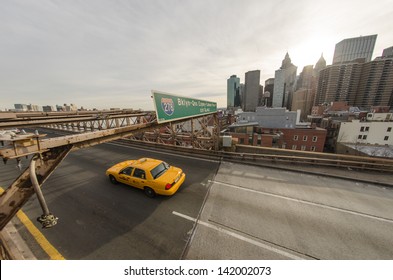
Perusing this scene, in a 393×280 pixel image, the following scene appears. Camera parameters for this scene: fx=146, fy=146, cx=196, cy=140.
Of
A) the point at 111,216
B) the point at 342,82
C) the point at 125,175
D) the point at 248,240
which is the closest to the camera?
the point at 248,240

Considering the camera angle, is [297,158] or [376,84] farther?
[376,84]

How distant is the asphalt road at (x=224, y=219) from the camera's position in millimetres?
4566

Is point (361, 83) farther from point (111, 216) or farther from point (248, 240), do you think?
point (111, 216)

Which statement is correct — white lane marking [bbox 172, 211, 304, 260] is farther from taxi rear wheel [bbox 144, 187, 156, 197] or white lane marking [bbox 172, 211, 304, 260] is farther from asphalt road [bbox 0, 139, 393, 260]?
taxi rear wheel [bbox 144, 187, 156, 197]

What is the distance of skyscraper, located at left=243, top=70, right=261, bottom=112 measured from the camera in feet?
494

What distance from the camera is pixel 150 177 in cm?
689

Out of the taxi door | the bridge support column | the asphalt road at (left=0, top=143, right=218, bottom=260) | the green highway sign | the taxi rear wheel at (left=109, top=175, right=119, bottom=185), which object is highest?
the green highway sign

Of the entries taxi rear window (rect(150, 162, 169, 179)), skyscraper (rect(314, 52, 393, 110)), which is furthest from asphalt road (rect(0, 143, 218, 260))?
skyscraper (rect(314, 52, 393, 110))

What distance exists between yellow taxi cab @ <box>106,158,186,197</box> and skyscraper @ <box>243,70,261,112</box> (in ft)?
504

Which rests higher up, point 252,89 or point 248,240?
point 252,89

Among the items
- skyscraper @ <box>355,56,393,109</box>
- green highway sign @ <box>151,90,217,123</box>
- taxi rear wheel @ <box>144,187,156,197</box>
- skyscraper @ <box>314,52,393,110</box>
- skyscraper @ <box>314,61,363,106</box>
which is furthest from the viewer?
skyscraper @ <box>314,61,363,106</box>

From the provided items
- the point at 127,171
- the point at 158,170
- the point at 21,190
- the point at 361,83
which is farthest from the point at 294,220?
the point at 361,83

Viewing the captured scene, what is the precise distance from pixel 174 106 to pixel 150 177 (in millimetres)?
3776

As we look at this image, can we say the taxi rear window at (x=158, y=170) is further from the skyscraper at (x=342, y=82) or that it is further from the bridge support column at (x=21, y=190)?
the skyscraper at (x=342, y=82)
